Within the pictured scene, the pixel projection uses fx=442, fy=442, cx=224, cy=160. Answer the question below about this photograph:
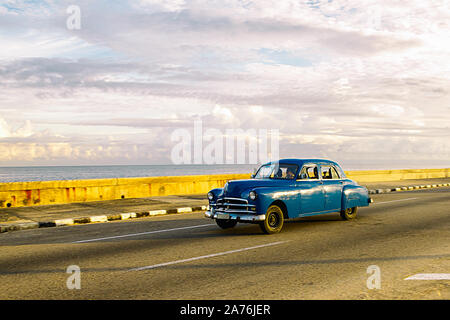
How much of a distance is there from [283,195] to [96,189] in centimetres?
1099

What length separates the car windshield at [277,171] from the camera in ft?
36.0

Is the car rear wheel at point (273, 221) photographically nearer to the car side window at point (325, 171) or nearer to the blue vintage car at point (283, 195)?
the blue vintage car at point (283, 195)

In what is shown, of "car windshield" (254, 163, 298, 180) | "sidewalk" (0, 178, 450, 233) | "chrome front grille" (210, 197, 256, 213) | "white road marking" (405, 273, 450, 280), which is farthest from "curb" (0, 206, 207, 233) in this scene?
"white road marking" (405, 273, 450, 280)

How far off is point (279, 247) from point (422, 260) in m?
2.54

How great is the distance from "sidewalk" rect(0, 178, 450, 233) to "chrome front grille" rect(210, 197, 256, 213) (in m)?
4.91

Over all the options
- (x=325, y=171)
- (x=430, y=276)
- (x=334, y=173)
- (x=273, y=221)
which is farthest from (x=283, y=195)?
(x=430, y=276)

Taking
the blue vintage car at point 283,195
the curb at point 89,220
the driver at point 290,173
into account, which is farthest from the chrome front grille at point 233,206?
the curb at point 89,220

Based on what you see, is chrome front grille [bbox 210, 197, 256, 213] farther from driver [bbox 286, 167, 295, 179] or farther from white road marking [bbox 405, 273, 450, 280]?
white road marking [bbox 405, 273, 450, 280]

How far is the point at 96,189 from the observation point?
1886 centimetres

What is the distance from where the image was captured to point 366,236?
9797 mm

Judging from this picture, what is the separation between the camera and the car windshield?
10969 millimetres

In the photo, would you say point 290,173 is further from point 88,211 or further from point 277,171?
point 88,211
